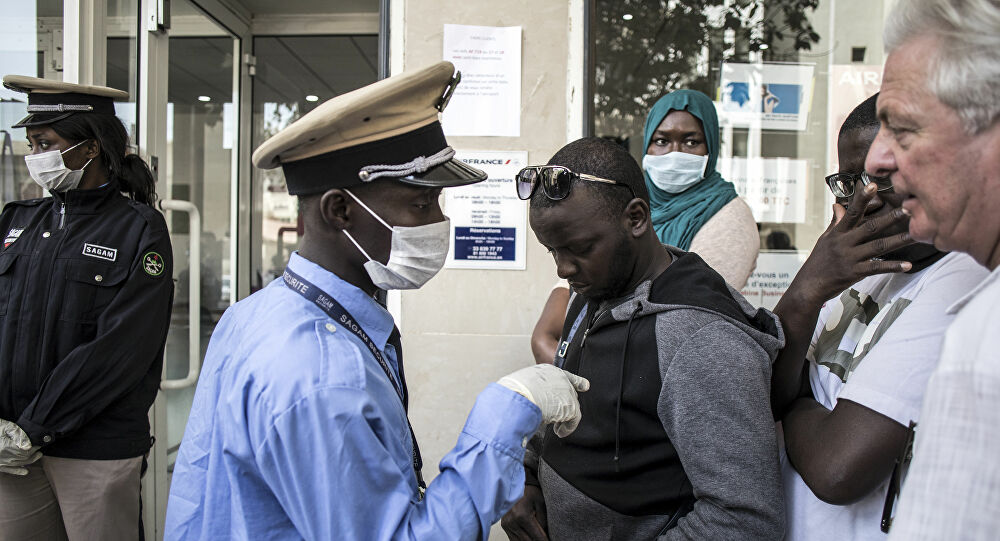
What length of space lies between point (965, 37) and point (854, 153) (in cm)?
65

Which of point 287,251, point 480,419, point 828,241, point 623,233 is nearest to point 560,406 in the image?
Result: point 480,419

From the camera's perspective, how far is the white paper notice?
10.5 ft

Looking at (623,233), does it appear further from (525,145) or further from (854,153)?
(525,145)

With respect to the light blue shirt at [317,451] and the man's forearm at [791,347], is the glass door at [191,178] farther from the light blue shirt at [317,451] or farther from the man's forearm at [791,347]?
the man's forearm at [791,347]

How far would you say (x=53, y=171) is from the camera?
271 cm

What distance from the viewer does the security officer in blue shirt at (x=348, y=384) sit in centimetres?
107

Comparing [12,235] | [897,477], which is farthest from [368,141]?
[12,235]

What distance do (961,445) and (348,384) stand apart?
83cm

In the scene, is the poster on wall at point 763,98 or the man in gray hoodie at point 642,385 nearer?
the man in gray hoodie at point 642,385

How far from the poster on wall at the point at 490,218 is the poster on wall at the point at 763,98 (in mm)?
1235

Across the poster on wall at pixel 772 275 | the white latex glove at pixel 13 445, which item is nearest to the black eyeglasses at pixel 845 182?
the poster on wall at pixel 772 275

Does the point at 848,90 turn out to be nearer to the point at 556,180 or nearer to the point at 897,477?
the point at 556,180

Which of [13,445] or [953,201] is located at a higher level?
[953,201]

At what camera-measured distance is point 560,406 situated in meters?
1.32
